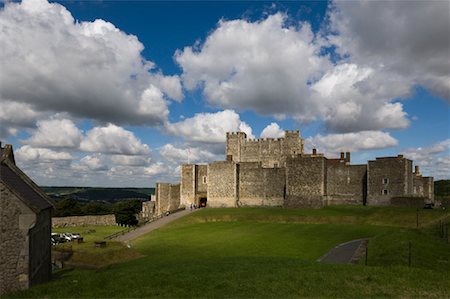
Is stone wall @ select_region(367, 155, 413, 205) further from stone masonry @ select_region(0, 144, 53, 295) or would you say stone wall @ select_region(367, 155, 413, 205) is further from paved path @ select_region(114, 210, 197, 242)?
stone masonry @ select_region(0, 144, 53, 295)

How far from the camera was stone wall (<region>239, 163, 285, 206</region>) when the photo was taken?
64.1 meters

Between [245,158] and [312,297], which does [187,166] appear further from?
[312,297]

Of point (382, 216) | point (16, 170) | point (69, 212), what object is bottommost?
point (69, 212)

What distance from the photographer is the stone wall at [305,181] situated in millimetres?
58750

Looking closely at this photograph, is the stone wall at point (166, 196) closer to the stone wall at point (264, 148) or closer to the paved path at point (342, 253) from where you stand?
the stone wall at point (264, 148)

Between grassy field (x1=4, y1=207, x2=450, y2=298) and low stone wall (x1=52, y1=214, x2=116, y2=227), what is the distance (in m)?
28.0

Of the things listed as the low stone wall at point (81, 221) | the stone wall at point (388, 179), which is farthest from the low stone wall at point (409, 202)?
the low stone wall at point (81, 221)

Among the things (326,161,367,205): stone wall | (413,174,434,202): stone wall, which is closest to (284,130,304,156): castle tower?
(326,161,367,205): stone wall

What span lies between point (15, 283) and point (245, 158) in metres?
60.7

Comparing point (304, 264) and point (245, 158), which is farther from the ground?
point (245, 158)

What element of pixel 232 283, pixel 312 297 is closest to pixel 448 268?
pixel 312 297

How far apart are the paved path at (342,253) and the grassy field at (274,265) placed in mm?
1053

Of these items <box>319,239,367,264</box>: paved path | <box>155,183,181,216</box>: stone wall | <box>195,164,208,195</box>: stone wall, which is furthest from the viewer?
<box>155,183,181,216</box>: stone wall

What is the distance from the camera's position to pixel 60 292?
52.6 ft
